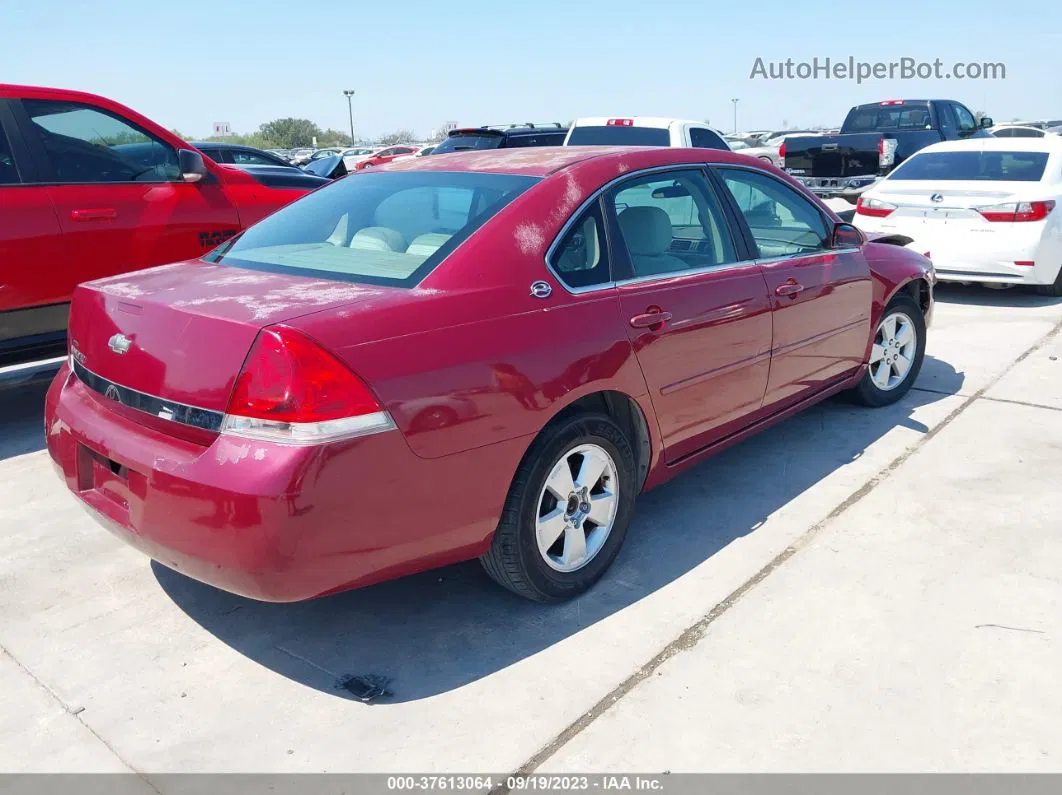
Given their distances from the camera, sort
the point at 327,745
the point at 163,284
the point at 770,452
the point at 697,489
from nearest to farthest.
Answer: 1. the point at 327,745
2. the point at 163,284
3. the point at 697,489
4. the point at 770,452

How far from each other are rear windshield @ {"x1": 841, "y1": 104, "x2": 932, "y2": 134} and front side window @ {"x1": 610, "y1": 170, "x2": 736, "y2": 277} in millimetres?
12703

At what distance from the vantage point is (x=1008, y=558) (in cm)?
377

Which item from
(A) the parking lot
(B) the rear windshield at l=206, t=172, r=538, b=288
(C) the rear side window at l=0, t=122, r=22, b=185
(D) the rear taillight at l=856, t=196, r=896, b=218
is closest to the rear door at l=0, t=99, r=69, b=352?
(C) the rear side window at l=0, t=122, r=22, b=185

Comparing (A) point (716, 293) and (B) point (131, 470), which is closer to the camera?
(B) point (131, 470)

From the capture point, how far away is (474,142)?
13117 millimetres

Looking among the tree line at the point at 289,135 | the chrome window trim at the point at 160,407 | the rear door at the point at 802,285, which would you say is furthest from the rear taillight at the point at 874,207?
the tree line at the point at 289,135

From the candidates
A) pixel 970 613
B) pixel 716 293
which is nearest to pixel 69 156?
pixel 716 293

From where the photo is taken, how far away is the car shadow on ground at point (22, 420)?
5.21 m

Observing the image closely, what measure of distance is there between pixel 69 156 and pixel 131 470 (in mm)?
3463

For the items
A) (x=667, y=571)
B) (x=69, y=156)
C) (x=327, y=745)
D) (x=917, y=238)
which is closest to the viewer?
(x=327, y=745)

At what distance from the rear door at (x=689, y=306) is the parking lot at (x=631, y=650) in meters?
0.56

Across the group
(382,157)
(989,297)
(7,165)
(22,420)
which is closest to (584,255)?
(7,165)

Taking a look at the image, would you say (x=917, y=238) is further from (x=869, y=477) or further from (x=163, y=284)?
(x=163, y=284)

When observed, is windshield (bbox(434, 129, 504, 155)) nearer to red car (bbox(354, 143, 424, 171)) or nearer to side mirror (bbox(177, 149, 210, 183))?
red car (bbox(354, 143, 424, 171))
